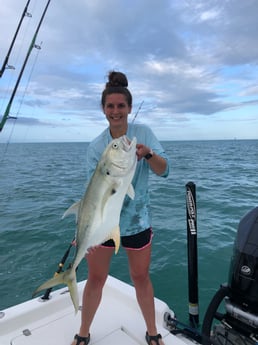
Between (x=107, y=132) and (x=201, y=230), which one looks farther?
(x=201, y=230)

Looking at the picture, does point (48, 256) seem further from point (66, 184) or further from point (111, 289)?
point (66, 184)

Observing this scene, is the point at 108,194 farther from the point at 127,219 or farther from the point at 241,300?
the point at 241,300

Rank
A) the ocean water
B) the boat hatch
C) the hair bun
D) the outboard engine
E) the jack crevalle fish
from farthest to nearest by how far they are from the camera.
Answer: the ocean water
the boat hatch
the hair bun
the outboard engine
the jack crevalle fish

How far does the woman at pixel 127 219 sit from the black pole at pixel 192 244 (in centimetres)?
58

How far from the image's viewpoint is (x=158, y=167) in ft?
8.63

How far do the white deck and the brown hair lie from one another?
2.33 meters

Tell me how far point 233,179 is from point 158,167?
16.2m

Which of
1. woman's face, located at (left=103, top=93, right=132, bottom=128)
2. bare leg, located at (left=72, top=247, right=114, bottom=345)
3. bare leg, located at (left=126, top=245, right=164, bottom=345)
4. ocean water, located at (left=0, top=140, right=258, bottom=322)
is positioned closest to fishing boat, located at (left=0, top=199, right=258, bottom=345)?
bare leg, located at (left=72, top=247, right=114, bottom=345)

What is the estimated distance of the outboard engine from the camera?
8.79 feet

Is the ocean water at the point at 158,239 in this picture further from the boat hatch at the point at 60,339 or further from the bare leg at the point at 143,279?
the bare leg at the point at 143,279

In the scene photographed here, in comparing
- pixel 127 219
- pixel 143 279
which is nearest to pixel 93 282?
pixel 143 279

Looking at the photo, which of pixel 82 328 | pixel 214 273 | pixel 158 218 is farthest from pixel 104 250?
pixel 158 218

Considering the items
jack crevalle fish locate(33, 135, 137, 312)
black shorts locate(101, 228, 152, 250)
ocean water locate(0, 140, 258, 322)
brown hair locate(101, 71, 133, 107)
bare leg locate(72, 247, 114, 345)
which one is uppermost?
brown hair locate(101, 71, 133, 107)

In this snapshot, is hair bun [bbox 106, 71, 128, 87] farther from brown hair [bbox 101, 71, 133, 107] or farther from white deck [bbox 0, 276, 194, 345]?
white deck [bbox 0, 276, 194, 345]
